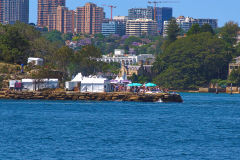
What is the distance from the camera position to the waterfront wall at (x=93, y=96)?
100750mm

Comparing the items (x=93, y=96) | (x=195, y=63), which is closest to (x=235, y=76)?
(x=195, y=63)

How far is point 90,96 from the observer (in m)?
103

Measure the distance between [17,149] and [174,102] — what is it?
191ft

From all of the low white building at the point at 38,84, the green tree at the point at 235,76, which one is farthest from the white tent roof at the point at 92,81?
the green tree at the point at 235,76

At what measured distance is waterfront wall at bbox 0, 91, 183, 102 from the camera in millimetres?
100750

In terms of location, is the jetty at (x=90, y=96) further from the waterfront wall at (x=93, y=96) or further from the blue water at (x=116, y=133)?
the blue water at (x=116, y=133)

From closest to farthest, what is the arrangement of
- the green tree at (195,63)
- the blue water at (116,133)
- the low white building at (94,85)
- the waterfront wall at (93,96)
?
the blue water at (116,133) < the waterfront wall at (93,96) < the low white building at (94,85) < the green tree at (195,63)

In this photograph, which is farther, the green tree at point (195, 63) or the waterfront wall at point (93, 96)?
the green tree at point (195, 63)

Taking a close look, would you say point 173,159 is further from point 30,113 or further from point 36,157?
point 30,113

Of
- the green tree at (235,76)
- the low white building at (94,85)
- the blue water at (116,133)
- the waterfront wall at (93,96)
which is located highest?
the green tree at (235,76)

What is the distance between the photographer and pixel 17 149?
47.6 m

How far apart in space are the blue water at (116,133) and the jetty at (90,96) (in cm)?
1188

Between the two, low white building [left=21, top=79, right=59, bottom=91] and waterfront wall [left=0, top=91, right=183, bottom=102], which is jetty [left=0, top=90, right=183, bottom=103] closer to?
waterfront wall [left=0, top=91, right=183, bottom=102]

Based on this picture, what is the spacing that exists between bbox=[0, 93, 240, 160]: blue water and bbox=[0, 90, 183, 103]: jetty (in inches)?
468
